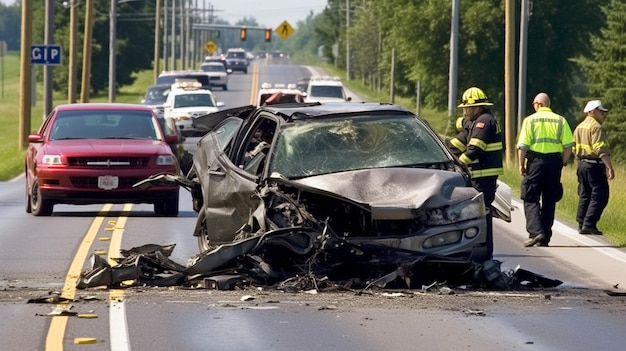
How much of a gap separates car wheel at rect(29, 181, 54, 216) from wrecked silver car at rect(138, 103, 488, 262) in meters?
6.18

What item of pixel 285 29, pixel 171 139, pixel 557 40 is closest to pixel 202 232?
pixel 171 139

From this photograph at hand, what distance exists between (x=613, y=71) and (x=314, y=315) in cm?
4646

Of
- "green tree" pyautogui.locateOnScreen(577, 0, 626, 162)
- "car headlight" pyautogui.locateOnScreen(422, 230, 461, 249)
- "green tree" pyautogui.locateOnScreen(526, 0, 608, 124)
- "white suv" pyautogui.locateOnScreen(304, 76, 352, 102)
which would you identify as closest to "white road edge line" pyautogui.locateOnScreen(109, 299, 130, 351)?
"car headlight" pyautogui.locateOnScreen(422, 230, 461, 249)

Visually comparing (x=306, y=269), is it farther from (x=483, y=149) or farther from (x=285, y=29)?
(x=285, y=29)

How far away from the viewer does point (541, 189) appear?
16.5 metres

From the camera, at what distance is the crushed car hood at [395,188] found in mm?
11945

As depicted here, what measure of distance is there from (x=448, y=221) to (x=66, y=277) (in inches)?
131

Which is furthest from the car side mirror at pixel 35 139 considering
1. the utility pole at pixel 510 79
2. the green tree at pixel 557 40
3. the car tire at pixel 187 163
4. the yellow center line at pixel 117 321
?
the green tree at pixel 557 40

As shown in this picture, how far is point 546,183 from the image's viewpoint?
54.0ft

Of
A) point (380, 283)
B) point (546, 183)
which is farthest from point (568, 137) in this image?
point (380, 283)

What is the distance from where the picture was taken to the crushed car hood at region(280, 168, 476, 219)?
39.2 feet

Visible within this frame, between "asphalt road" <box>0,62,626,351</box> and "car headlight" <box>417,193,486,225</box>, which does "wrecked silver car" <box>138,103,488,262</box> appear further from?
"asphalt road" <box>0,62,626,351</box>

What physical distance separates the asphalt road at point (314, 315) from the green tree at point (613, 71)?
39832 millimetres

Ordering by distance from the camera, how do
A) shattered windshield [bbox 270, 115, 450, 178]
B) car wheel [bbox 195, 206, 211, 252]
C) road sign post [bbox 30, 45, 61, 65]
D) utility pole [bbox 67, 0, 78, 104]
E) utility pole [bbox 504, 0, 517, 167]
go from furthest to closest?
utility pole [bbox 67, 0, 78, 104], road sign post [bbox 30, 45, 61, 65], utility pole [bbox 504, 0, 517, 167], car wheel [bbox 195, 206, 211, 252], shattered windshield [bbox 270, 115, 450, 178]
